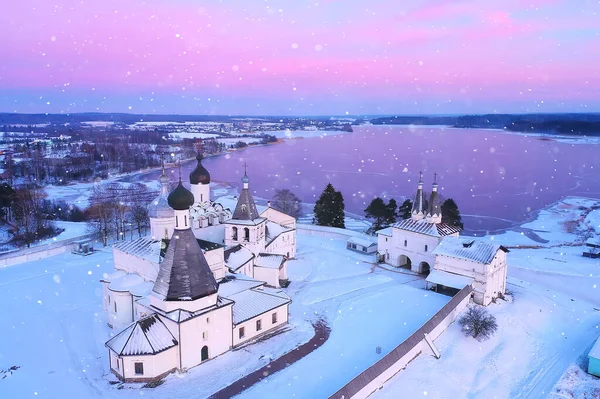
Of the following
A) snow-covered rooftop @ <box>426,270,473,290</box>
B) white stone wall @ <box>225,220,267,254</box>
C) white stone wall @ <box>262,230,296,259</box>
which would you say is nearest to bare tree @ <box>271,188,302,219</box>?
white stone wall @ <box>262,230,296,259</box>

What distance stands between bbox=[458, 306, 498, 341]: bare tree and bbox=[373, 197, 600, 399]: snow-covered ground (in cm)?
21

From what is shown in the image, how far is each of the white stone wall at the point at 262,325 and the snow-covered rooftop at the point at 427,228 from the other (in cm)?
741

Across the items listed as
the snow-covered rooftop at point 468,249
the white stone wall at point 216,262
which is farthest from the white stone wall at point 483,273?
the white stone wall at point 216,262

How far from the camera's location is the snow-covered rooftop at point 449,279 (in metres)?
16.0

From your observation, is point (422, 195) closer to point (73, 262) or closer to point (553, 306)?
point (553, 306)

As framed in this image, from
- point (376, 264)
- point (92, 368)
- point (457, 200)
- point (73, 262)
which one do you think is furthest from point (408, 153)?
point (92, 368)

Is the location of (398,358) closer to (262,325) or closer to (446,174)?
(262,325)

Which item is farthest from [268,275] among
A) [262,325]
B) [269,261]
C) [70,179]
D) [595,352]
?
[70,179]

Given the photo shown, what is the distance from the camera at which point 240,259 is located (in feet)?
53.5

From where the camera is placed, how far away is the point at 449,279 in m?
16.5

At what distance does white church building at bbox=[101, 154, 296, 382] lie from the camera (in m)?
11.2

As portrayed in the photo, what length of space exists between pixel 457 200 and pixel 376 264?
18.4 m

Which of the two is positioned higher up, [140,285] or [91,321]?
[140,285]

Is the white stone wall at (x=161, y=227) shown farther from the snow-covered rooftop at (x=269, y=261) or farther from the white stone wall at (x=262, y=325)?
the white stone wall at (x=262, y=325)
